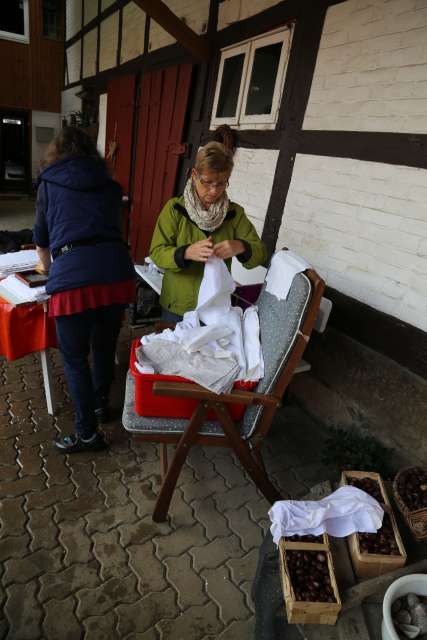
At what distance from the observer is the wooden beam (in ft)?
11.9

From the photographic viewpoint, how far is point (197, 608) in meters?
1.75

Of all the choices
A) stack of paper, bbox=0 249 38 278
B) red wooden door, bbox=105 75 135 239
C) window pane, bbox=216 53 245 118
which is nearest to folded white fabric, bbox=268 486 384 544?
stack of paper, bbox=0 249 38 278

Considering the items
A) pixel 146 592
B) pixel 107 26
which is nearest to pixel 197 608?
pixel 146 592

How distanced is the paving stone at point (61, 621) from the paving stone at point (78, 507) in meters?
0.42

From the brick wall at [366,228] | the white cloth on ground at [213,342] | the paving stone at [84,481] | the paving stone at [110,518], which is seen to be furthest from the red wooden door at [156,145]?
the paving stone at [110,518]

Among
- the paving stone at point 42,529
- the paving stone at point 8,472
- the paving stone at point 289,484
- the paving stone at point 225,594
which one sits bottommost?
the paving stone at point 42,529

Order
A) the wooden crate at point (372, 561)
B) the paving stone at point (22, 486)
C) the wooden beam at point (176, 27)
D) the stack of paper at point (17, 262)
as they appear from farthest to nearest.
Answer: the wooden beam at point (176, 27) → the stack of paper at point (17, 262) → the paving stone at point (22, 486) → the wooden crate at point (372, 561)

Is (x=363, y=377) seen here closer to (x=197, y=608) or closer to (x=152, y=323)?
(x=197, y=608)

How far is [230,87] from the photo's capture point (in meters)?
3.88

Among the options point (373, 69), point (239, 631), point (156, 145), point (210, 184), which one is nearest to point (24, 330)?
point (210, 184)

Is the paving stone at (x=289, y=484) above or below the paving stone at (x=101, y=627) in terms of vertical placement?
above

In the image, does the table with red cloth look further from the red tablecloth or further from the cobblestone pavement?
the cobblestone pavement

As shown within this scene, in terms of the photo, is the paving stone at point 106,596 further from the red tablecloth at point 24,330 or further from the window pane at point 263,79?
the window pane at point 263,79

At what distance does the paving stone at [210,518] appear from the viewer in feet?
6.91
